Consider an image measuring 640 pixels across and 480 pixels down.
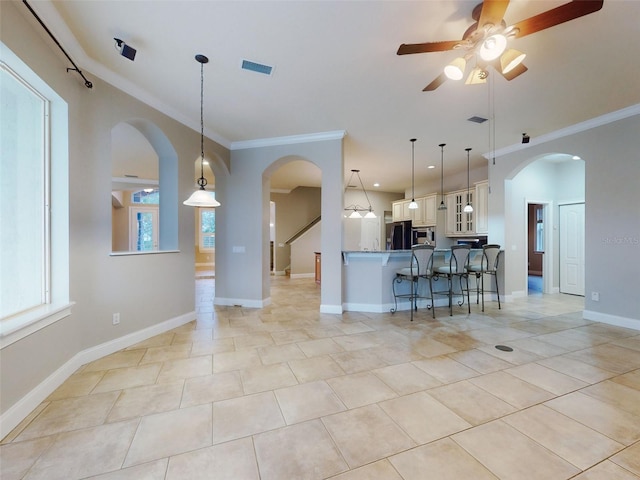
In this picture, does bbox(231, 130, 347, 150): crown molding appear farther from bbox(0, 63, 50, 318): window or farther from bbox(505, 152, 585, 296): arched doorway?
bbox(505, 152, 585, 296): arched doorway

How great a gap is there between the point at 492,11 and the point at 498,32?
0.20 meters

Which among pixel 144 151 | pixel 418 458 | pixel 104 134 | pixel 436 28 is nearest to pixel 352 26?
pixel 436 28

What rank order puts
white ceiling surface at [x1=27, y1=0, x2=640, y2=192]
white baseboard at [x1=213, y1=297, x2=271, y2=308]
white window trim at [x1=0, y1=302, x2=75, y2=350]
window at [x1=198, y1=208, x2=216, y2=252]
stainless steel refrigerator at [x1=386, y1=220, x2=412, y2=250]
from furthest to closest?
window at [x1=198, y1=208, x2=216, y2=252], stainless steel refrigerator at [x1=386, y1=220, x2=412, y2=250], white baseboard at [x1=213, y1=297, x2=271, y2=308], white ceiling surface at [x1=27, y1=0, x2=640, y2=192], white window trim at [x1=0, y1=302, x2=75, y2=350]

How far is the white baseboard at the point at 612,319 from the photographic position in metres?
3.67

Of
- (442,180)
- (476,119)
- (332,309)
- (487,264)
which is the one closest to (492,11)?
(476,119)

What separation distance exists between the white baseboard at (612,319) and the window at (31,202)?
21.4ft

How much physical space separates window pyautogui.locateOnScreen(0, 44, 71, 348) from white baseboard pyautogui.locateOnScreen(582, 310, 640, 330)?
654cm

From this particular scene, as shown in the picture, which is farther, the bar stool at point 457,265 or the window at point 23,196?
the bar stool at point 457,265

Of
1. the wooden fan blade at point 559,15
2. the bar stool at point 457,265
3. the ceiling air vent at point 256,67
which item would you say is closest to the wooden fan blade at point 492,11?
the wooden fan blade at point 559,15

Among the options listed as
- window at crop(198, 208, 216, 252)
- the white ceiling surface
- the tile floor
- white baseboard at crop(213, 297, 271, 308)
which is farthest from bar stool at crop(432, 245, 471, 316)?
window at crop(198, 208, 216, 252)

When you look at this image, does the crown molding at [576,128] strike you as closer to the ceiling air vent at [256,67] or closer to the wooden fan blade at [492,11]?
the wooden fan blade at [492,11]

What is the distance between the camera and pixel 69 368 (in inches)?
95.8

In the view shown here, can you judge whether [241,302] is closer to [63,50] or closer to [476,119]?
[63,50]

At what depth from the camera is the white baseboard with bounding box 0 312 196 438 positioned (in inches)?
69.7
